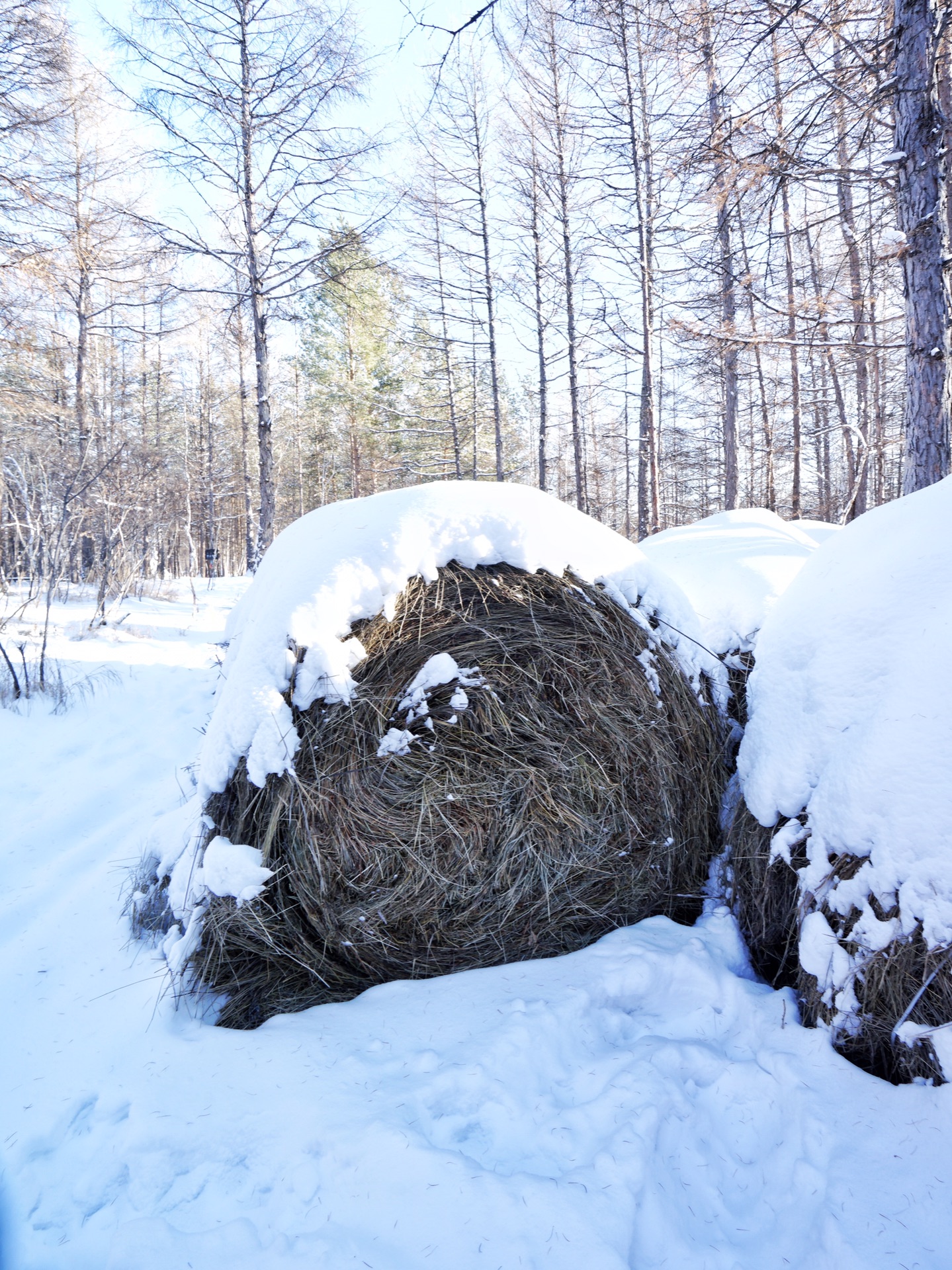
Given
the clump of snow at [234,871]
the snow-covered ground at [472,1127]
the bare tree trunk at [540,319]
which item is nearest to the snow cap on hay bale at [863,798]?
the snow-covered ground at [472,1127]

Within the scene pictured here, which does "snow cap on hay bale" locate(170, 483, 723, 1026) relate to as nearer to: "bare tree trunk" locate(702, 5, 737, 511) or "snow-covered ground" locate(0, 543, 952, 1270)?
"snow-covered ground" locate(0, 543, 952, 1270)

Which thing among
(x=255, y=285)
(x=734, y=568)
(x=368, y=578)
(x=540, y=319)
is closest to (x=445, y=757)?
(x=368, y=578)

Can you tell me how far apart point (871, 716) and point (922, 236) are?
349 cm

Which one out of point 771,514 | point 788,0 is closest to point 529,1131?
point 771,514

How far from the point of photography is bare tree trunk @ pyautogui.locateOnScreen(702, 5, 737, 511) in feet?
12.5

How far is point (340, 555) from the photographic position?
1739 mm

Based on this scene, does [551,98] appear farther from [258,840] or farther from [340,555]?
[258,840]

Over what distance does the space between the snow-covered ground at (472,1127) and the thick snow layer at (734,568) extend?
1034 mm

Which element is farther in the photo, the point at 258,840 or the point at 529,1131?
the point at 258,840

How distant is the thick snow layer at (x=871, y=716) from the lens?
128cm

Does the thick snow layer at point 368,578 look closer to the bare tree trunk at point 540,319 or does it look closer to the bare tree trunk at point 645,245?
the bare tree trunk at point 645,245

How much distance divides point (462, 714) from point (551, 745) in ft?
0.98

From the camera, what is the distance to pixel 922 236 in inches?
133

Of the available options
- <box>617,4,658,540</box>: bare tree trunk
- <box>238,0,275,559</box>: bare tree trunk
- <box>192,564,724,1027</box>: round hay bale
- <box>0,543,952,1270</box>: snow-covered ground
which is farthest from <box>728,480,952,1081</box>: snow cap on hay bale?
<box>617,4,658,540</box>: bare tree trunk
